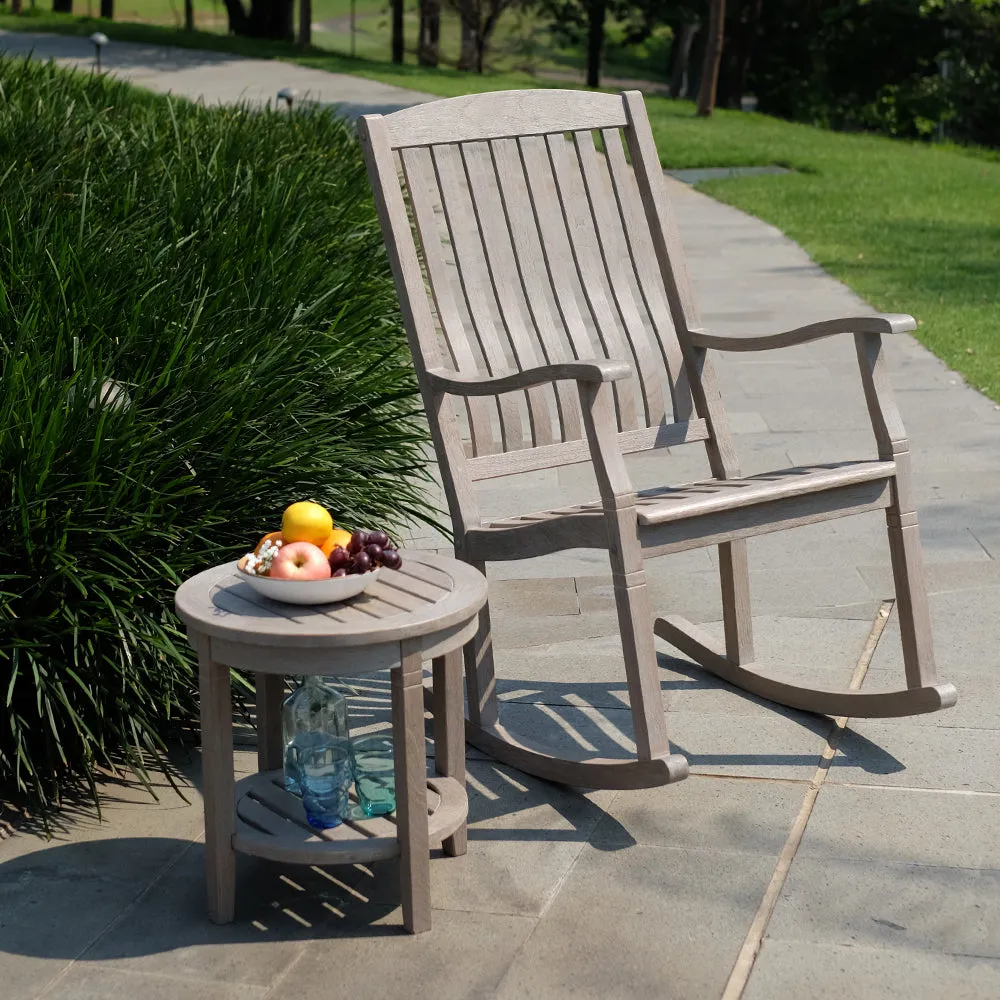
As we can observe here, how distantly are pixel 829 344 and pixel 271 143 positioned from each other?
3.03 meters

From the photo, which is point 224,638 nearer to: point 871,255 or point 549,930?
point 549,930

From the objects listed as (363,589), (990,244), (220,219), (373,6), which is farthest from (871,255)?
(373,6)

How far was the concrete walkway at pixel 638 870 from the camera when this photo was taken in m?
2.56

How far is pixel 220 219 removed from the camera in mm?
5242

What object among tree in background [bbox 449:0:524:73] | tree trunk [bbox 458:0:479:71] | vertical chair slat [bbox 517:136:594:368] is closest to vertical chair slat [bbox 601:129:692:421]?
vertical chair slat [bbox 517:136:594:368]

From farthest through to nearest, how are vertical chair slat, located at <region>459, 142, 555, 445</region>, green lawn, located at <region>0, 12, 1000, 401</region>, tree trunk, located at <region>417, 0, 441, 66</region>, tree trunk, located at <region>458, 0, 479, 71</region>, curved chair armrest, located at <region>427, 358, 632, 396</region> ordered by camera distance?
tree trunk, located at <region>458, 0, 479, 71</region> < tree trunk, located at <region>417, 0, 441, 66</region> < green lawn, located at <region>0, 12, 1000, 401</region> < vertical chair slat, located at <region>459, 142, 555, 445</region> < curved chair armrest, located at <region>427, 358, 632, 396</region>

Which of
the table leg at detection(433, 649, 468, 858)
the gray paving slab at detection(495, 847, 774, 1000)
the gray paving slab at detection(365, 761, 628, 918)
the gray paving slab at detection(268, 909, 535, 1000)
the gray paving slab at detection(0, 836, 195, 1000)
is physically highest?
the table leg at detection(433, 649, 468, 858)

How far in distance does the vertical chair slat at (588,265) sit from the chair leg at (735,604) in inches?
15.6

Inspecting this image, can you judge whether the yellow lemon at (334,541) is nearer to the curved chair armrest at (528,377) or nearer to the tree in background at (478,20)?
the curved chair armrest at (528,377)

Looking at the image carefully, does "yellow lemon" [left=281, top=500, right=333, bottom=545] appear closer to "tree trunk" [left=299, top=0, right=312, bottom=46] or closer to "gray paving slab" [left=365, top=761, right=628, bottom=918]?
"gray paving slab" [left=365, top=761, right=628, bottom=918]

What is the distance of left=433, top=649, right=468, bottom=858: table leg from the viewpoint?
9.34 feet

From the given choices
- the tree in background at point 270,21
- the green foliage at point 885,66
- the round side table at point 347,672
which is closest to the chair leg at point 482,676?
the round side table at point 347,672

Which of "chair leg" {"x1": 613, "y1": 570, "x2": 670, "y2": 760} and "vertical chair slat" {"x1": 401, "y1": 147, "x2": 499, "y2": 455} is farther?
"vertical chair slat" {"x1": 401, "y1": 147, "x2": 499, "y2": 455}

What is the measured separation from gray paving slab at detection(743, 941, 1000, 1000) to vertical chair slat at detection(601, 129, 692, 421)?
1.59m
